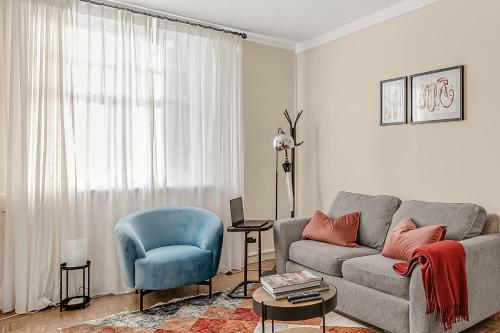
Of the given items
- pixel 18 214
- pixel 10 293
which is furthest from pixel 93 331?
pixel 18 214

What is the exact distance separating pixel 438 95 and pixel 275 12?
5.80ft

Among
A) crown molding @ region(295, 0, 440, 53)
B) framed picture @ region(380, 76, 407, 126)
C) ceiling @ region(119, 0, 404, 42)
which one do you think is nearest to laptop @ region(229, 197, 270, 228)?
framed picture @ region(380, 76, 407, 126)

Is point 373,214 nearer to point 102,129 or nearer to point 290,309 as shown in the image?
point 290,309

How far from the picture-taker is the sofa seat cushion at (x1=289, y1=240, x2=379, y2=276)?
10.2 feet

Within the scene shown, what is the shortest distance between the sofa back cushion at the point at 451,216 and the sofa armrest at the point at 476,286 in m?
0.09

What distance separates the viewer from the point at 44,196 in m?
3.28

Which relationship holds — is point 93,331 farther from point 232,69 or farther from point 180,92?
point 232,69

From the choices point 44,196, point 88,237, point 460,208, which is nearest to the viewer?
point 460,208

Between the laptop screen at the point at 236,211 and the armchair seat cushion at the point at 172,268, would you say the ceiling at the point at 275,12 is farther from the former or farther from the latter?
the armchair seat cushion at the point at 172,268

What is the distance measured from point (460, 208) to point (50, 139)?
135 inches

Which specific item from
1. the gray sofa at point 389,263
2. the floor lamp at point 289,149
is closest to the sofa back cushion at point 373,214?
the gray sofa at point 389,263

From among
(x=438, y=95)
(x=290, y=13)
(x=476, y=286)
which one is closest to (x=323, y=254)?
(x=476, y=286)

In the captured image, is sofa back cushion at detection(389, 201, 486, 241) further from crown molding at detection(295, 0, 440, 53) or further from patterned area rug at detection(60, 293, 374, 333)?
crown molding at detection(295, 0, 440, 53)

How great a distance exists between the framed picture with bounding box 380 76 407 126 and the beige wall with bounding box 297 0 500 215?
74 mm
